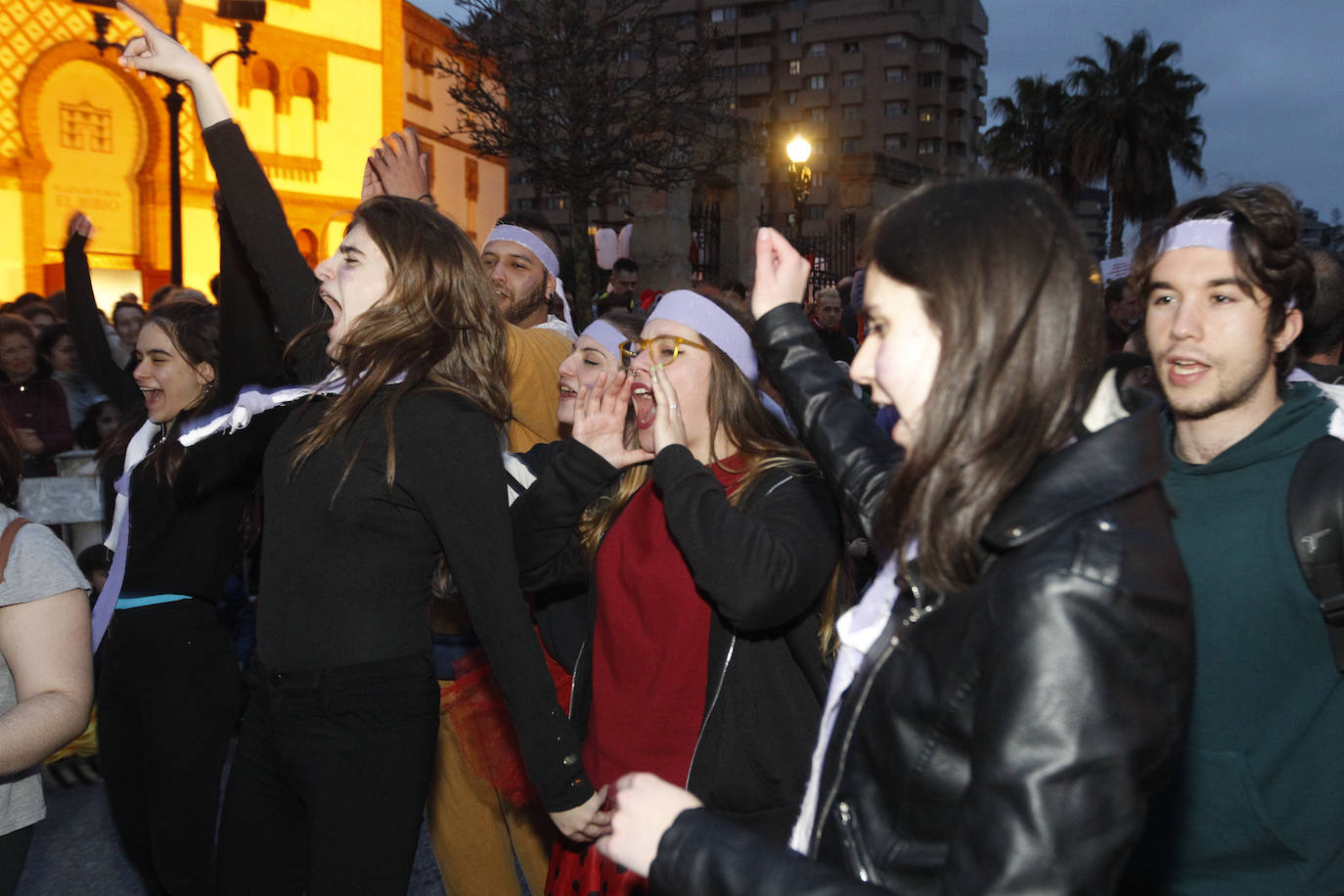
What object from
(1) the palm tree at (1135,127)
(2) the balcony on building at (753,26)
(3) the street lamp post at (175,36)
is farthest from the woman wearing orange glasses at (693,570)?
(2) the balcony on building at (753,26)

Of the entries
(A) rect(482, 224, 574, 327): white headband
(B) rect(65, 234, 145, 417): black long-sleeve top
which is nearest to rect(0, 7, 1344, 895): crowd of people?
(B) rect(65, 234, 145, 417): black long-sleeve top

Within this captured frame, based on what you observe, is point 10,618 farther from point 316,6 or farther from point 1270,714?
point 316,6

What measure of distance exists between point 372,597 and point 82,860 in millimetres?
3123

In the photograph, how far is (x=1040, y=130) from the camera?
43.1m

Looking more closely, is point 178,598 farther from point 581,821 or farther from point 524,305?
point 524,305

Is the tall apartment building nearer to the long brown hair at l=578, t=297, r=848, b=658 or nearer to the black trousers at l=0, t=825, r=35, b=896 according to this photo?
the long brown hair at l=578, t=297, r=848, b=658

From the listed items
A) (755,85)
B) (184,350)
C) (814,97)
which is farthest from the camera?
(755,85)

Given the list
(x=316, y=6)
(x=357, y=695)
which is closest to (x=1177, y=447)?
(x=357, y=695)

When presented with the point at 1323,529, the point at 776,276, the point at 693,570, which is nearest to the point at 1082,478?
the point at 776,276

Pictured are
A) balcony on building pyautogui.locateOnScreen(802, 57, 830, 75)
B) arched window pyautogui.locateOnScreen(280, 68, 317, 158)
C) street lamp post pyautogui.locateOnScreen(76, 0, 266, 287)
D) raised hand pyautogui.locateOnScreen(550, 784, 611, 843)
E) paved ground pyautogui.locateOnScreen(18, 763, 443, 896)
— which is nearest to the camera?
raised hand pyautogui.locateOnScreen(550, 784, 611, 843)

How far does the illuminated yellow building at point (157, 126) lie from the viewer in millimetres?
22375

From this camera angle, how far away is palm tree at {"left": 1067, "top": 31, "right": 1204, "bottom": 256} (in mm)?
39469

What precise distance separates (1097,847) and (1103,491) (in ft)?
1.29

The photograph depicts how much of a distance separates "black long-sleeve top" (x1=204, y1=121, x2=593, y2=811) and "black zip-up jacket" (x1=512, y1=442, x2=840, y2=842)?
1.15ft
